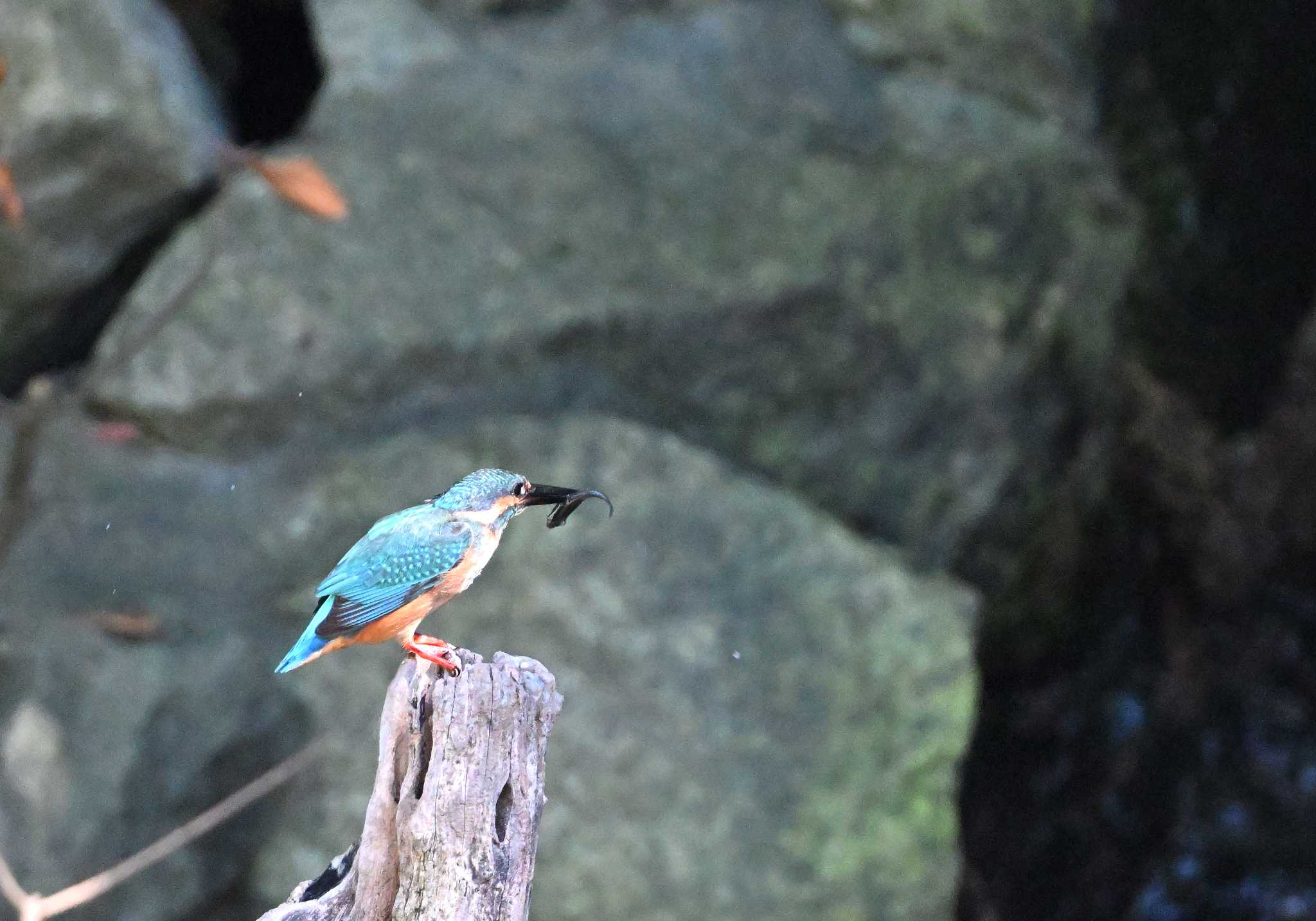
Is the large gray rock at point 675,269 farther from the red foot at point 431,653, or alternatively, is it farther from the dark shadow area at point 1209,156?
the red foot at point 431,653

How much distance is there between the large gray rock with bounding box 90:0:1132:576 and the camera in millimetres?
4984

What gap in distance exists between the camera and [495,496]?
2613 mm

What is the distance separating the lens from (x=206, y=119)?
541 centimetres

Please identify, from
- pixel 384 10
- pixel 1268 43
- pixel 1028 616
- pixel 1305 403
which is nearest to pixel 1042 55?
pixel 1268 43

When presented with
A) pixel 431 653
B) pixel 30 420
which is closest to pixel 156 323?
pixel 30 420

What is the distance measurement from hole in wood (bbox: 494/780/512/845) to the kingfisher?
32cm

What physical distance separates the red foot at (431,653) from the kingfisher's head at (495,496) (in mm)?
240

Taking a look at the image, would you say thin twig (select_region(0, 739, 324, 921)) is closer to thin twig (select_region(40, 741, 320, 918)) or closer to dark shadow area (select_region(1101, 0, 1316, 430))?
thin twig (select_region(40, 741, 320, 918))

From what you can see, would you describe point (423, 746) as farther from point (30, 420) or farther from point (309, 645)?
point (30, 420)

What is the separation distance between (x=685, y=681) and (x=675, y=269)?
5.15ft

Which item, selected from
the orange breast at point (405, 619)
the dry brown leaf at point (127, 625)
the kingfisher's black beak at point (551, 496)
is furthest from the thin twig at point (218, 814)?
the kingfisher's black beak at point (551, 496)

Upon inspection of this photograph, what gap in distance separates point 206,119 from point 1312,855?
504 centimetres

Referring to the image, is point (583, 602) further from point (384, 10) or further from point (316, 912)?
point (384, 10)

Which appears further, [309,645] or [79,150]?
[79,150]
